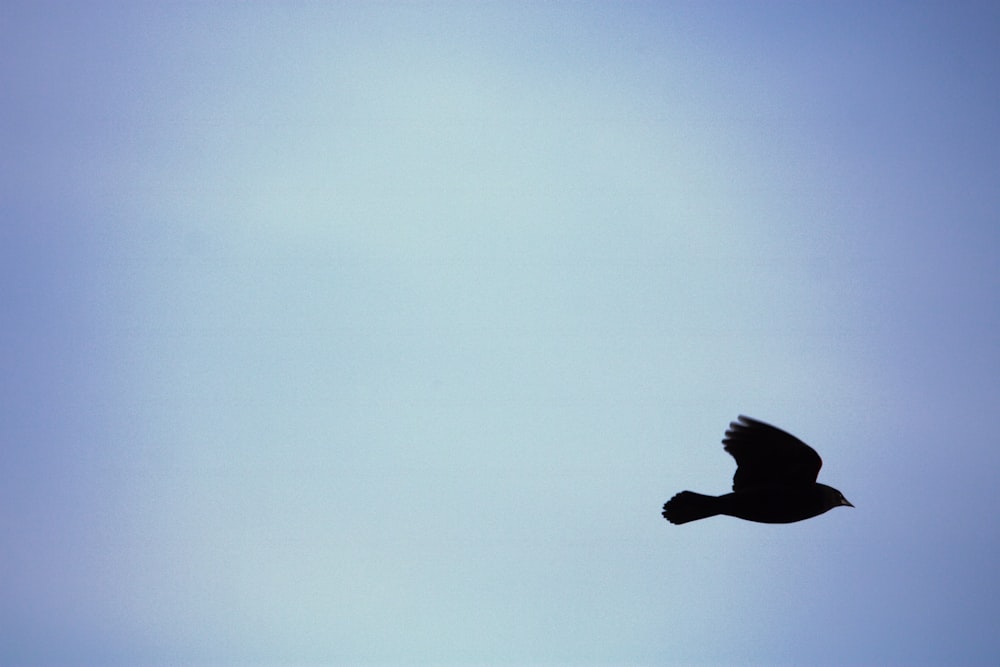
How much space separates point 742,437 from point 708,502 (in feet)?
3.44

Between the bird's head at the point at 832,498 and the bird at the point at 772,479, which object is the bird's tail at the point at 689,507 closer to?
the bird at the point at 772,479

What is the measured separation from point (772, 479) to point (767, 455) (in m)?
0.36

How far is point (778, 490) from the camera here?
A: 2567 centimetres

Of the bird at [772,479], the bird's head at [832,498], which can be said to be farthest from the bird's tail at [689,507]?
the bird's head at [832,498]

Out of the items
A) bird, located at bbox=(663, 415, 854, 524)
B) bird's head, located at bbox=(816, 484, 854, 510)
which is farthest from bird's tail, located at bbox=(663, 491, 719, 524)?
bird's head, located at bbox=(816, 484, 854, 510)

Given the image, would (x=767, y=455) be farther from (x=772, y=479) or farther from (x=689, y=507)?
(x=689, y=507)

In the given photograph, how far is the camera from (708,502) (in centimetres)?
2597

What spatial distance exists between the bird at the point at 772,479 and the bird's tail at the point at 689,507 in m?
0.06

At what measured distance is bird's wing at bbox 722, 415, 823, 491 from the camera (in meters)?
25.4

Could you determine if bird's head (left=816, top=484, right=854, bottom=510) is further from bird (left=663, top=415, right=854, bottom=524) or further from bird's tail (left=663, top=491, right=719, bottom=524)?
bird's tail (left=663, top=491, right=719, bottom=524)

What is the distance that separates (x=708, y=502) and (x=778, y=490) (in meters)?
0.98

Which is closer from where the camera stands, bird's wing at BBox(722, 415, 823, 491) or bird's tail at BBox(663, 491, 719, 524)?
bird's wing at BBox(722, 415, 823, 491)

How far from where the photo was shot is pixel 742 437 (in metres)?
25.7

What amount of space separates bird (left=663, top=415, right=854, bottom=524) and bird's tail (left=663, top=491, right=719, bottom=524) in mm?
62
